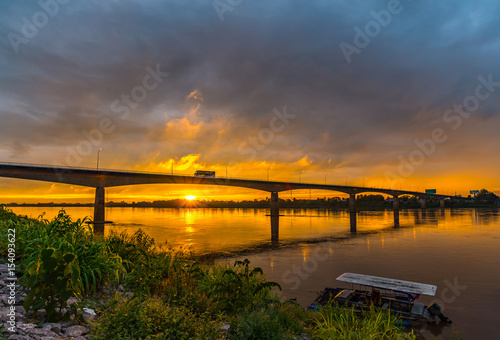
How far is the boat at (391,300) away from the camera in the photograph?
12.7 metres

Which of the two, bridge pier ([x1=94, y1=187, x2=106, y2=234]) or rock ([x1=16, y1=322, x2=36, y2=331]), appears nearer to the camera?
rock ([x1=16, y1=322, x2=36, y2=331])

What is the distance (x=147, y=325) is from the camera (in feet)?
18.6

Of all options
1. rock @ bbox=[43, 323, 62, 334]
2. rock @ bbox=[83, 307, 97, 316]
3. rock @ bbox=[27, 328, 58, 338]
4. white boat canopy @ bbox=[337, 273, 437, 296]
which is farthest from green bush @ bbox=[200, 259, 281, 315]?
white boat canopy @ bbox=[337, 273, 437, 296]

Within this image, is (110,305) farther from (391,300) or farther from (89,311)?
(391,300)

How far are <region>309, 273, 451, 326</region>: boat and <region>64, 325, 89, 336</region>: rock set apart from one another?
928 centimetres

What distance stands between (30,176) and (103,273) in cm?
6516

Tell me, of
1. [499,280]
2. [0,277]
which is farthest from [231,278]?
[499,280]

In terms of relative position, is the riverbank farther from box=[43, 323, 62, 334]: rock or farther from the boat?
the boat

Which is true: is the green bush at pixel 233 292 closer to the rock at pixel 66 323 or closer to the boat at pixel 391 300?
the rock at pixel 66 323

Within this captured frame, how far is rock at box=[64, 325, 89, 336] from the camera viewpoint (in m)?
5.67

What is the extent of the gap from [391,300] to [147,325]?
1223 centimetres

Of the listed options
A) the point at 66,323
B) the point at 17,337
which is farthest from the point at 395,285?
the point at 17,337

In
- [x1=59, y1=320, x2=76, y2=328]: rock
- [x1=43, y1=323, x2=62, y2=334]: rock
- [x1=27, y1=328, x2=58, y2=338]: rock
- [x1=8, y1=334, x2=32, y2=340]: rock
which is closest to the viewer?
[x1=8, y1=334, x2=32, y2=340]: rock

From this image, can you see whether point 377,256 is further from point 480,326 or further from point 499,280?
point 480,326
